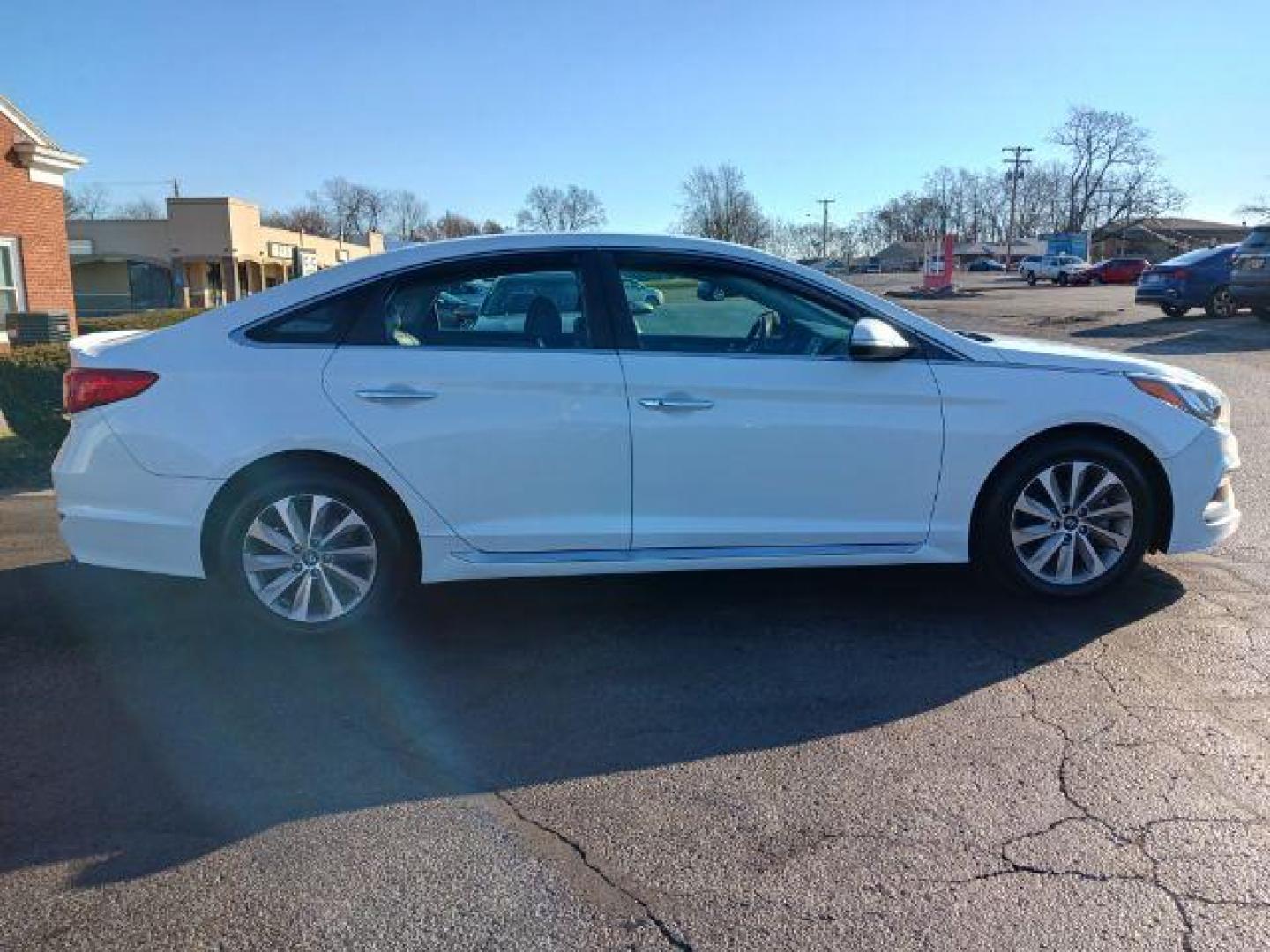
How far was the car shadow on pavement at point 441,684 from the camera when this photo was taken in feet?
10.6

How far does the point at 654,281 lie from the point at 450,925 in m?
2.92

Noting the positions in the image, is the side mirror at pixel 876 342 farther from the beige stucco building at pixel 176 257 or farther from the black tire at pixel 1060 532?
the beige stucco building at pixel 176 257

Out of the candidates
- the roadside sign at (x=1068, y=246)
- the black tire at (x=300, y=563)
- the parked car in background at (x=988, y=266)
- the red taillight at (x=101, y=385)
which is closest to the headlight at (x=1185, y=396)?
the black tire at (x=300, y=563)

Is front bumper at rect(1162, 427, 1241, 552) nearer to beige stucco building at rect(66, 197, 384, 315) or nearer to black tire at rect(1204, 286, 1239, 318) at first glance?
black tire at rect(1204, 286, 1239, 318)

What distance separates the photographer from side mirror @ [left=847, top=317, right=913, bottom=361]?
4375 millimetres

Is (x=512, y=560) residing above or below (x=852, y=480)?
below

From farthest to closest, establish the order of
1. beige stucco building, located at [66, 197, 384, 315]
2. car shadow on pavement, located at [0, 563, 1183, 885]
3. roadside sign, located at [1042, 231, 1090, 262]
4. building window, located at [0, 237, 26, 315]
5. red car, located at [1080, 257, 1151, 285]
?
roadside sign, located at [1042, 231, 1090, 262] → red car, located at [1080, 257, 1151, 285] → beige stucco building, located at [66, 197, 384, 315] → building window, located at [0, 237, 26, 315] → car shadow on pavement, located at [0, 563, 1183, 885]

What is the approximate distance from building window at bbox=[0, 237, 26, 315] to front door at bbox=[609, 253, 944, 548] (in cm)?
1792

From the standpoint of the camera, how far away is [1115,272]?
5978 centimetres

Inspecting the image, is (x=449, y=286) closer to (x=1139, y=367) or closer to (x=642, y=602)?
(x=642, y=602)

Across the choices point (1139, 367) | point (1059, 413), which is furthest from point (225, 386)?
point (1139, 367)

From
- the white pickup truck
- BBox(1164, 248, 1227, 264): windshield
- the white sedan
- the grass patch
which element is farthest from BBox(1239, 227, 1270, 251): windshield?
the white pickup truck

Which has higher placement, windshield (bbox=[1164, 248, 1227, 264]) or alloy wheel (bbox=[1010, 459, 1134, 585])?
windshield (bbox=[1164, 248, 1227, 264])

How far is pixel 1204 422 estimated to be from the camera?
4.75 m
